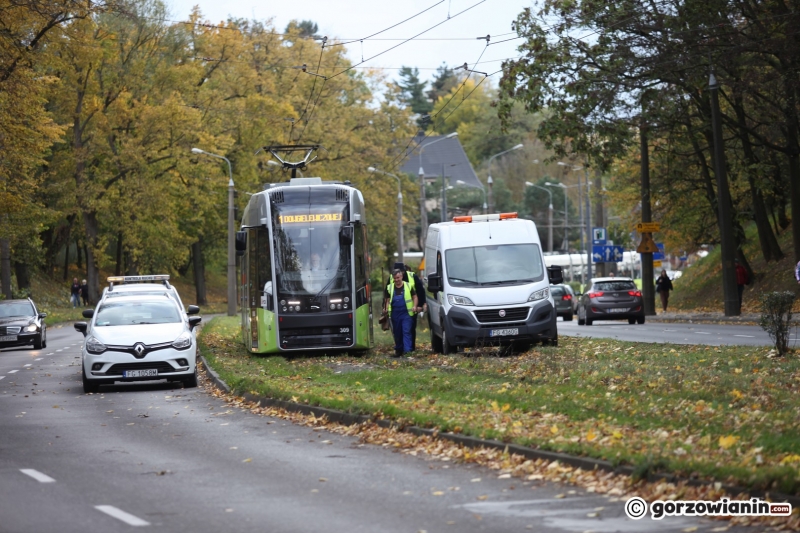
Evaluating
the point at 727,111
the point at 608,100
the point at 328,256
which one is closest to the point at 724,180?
the point at 608,100

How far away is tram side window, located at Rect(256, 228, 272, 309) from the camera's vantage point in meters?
24.2

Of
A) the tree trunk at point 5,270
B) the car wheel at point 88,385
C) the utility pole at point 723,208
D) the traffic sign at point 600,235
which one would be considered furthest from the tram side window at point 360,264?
the tree trunk at point 5,270

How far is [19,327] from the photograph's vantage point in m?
35.4

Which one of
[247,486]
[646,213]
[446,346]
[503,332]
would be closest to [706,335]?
[503,332]

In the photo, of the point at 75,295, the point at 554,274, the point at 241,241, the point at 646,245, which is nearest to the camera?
the point at 554,274

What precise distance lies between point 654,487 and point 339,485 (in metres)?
2.51

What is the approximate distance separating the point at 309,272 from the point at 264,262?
0.95 metres

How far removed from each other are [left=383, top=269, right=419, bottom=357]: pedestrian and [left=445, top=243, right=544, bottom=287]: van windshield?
96 cm

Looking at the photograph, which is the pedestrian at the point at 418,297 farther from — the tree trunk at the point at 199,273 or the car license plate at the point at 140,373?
the tree trunk at the point at 199,273

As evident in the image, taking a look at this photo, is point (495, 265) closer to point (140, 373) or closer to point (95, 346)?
point (140, 373)

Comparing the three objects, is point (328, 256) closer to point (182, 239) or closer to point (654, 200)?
point (654, 200)

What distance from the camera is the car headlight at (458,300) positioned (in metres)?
23.2

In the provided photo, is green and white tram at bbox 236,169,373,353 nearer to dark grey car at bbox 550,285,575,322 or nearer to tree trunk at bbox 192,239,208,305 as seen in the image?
dark grey car at bbox 550,285,575,322

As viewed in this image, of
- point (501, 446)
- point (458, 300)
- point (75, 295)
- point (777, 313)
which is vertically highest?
point (458, 300)
